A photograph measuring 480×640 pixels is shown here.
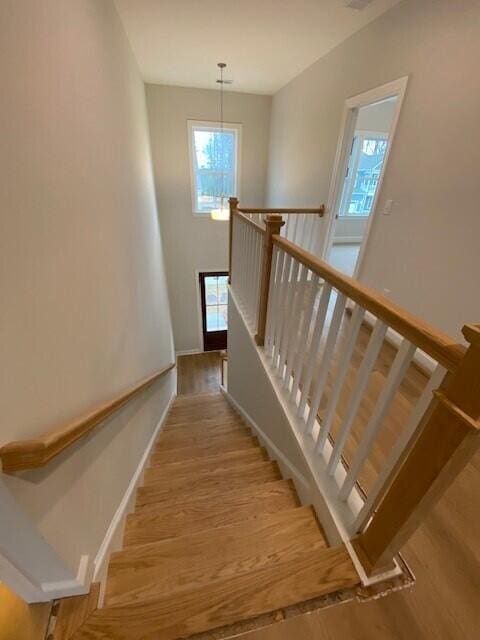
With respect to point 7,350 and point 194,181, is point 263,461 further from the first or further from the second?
point 194,181

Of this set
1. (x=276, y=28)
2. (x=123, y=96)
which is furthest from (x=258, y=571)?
(x=276, y=28)

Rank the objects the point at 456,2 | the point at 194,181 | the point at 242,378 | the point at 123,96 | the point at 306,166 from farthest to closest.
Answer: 1. the point at 194,181
2. the point at 306,166
3. the point at 242,378
4. the point at 123,96
5. the point at 456,2

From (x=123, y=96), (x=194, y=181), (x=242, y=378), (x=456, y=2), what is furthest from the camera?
(x=194, y=181)

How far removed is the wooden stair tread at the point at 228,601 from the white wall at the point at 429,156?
1.64 m

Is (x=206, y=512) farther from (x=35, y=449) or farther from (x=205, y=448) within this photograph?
(x=35, y=449)

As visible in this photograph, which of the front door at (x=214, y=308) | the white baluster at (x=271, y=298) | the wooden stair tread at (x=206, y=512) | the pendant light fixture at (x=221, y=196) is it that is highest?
the pendant light fixture at (x=221, y=196)

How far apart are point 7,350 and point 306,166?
3839 mm

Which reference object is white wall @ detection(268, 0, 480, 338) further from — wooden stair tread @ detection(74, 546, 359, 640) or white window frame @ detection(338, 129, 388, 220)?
white window frame @ detection(338, 129, 388, 220)

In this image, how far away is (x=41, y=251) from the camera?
885 millimetres

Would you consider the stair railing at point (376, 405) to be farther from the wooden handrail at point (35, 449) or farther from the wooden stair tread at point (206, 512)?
the wooden handrail at point (35, 449)

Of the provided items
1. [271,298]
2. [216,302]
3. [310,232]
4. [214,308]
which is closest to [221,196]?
[216,302]

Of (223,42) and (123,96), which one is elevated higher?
(223,42)

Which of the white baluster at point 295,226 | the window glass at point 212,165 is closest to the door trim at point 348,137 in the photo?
the white baluster at point 295,226

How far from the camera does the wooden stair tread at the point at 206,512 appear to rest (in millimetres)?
1395
